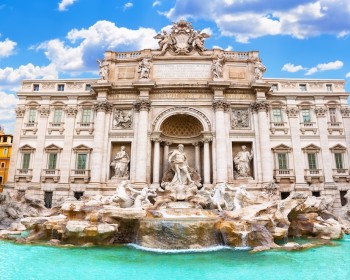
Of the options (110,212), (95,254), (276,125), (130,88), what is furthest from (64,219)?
(276,125)

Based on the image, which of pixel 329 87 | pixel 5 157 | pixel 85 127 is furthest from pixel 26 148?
pixel 329 87

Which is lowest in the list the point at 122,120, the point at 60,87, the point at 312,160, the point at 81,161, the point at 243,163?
the point at 243,163

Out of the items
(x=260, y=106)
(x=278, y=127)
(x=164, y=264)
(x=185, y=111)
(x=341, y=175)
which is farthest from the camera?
(x=278, y=127)

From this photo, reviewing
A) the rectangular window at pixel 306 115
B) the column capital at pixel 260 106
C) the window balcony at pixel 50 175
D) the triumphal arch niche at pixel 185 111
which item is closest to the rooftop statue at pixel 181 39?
the triumphal arch niche at pixel 185 111

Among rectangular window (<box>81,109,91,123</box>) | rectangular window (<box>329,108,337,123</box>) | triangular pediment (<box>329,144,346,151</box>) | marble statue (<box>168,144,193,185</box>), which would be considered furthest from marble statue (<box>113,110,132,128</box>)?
rectangular window (<box>329,108,337,123</box>)

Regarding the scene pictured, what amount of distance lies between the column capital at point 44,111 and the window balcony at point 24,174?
4.75 meters

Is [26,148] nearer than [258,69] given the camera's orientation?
Yes

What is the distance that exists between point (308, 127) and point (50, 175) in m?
21.6

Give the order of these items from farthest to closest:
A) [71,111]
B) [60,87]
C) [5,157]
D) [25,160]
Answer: [5,157], [60,87], [71,111], [25,160]

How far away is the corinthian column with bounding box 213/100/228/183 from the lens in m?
20.7

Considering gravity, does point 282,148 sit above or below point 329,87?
below

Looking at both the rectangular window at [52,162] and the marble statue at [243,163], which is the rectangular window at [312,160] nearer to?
the marble statue at [243,163]

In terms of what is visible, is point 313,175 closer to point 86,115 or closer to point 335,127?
point 335,127

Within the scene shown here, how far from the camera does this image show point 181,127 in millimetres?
23641
